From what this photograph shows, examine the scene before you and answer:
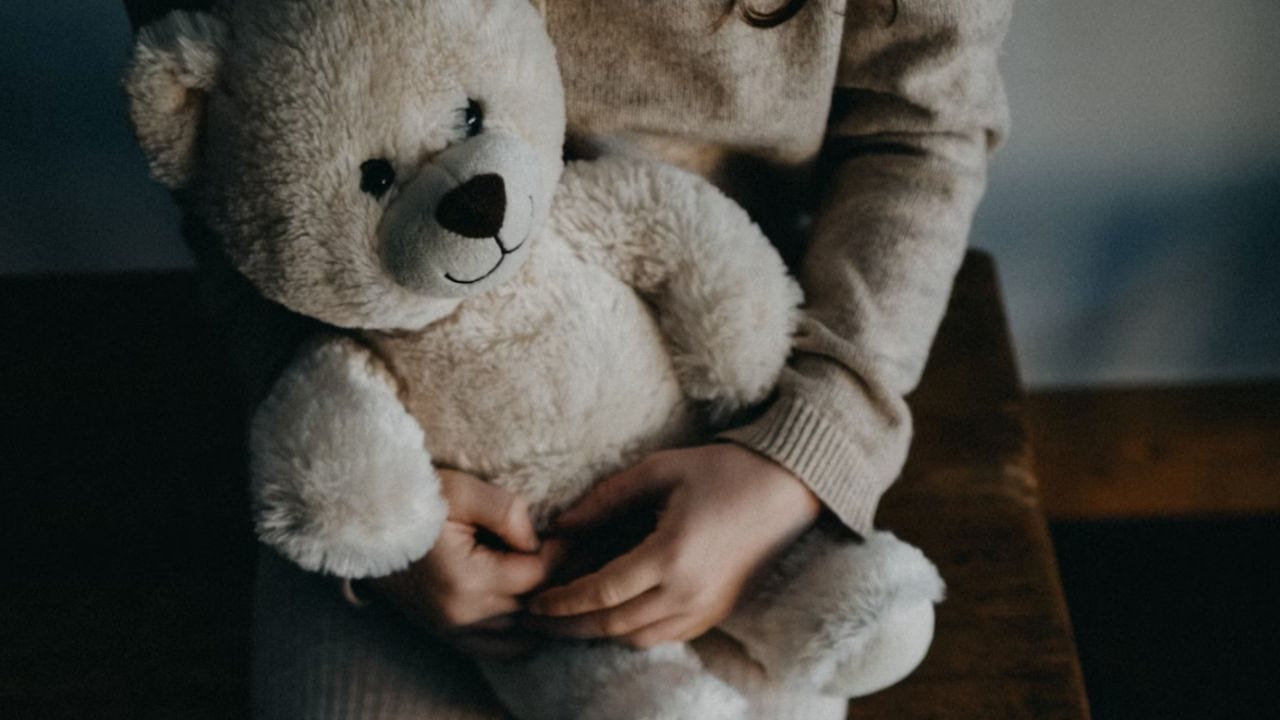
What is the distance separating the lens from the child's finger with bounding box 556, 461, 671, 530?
524 mm

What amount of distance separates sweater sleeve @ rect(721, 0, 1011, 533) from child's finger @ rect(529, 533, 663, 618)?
9 centimetres

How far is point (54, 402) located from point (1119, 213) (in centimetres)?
107

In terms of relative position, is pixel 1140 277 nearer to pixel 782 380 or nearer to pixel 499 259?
pixel 782 380

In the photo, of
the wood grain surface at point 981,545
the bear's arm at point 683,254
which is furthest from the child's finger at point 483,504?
the wood grain surface at point 981,545

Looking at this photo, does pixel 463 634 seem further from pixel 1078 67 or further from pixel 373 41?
pixel 1078 67

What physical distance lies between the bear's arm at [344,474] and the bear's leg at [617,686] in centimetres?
11

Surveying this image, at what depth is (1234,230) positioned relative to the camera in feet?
3.30

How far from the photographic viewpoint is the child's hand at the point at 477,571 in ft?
1.68

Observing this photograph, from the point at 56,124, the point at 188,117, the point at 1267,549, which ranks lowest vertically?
the point at 1267,549

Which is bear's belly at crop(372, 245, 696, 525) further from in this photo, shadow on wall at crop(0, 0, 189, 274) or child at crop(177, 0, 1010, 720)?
shadow on wall at crop(0, 0, 189, 274)

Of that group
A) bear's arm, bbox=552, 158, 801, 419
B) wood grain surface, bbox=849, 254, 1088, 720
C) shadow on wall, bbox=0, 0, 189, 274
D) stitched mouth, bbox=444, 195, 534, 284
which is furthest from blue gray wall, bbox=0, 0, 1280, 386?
stitched mouth, bbox=444, 195, 534, 284

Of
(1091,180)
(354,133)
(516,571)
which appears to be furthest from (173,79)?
(1091,180)

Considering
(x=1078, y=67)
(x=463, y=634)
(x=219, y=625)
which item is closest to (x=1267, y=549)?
(x=1078, y=67)

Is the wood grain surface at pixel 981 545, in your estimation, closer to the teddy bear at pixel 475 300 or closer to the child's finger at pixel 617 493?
the teddy bear at pixel 475 300
